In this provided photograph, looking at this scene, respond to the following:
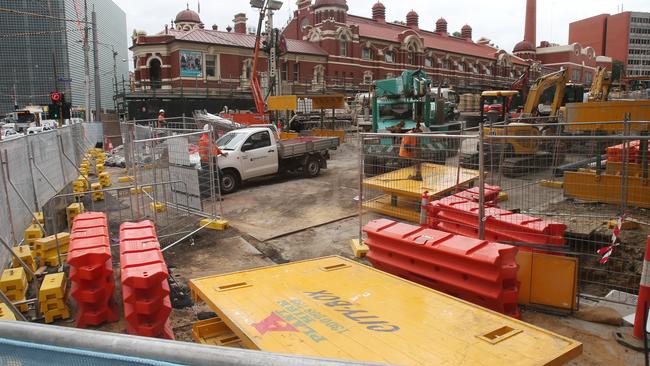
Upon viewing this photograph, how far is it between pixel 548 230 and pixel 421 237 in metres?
1.82

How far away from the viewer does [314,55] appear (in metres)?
50.0

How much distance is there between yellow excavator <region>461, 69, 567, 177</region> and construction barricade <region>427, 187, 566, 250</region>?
3.20 ft

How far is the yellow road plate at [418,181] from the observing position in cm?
909

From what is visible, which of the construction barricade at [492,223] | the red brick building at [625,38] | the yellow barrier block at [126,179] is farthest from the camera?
the red brick building at [625,38]

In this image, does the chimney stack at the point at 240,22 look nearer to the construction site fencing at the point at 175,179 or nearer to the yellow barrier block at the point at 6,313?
the construction site fencing at the point at 175,179

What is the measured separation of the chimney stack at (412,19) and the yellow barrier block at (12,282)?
222 feet

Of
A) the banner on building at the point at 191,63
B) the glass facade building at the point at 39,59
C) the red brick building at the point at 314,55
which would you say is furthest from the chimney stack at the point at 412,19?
the glass facade building at the point at 39,59

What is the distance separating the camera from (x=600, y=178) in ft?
30.2

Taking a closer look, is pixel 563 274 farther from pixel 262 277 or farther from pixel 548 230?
pixel 262 277

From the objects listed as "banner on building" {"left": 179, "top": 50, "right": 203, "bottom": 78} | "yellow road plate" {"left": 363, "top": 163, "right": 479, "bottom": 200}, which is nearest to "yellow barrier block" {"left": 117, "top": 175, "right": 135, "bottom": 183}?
"yellow road plate" {"left": 363, "top": 163, "right": 479, "bottom": 200}

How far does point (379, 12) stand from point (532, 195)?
190 feet

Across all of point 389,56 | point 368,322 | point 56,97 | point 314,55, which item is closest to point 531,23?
point 389,56

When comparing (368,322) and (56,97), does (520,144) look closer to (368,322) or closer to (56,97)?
(368,322)

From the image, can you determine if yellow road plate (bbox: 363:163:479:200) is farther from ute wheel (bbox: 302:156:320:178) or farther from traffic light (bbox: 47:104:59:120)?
traffic light (bbox: 47:104:59:120)
